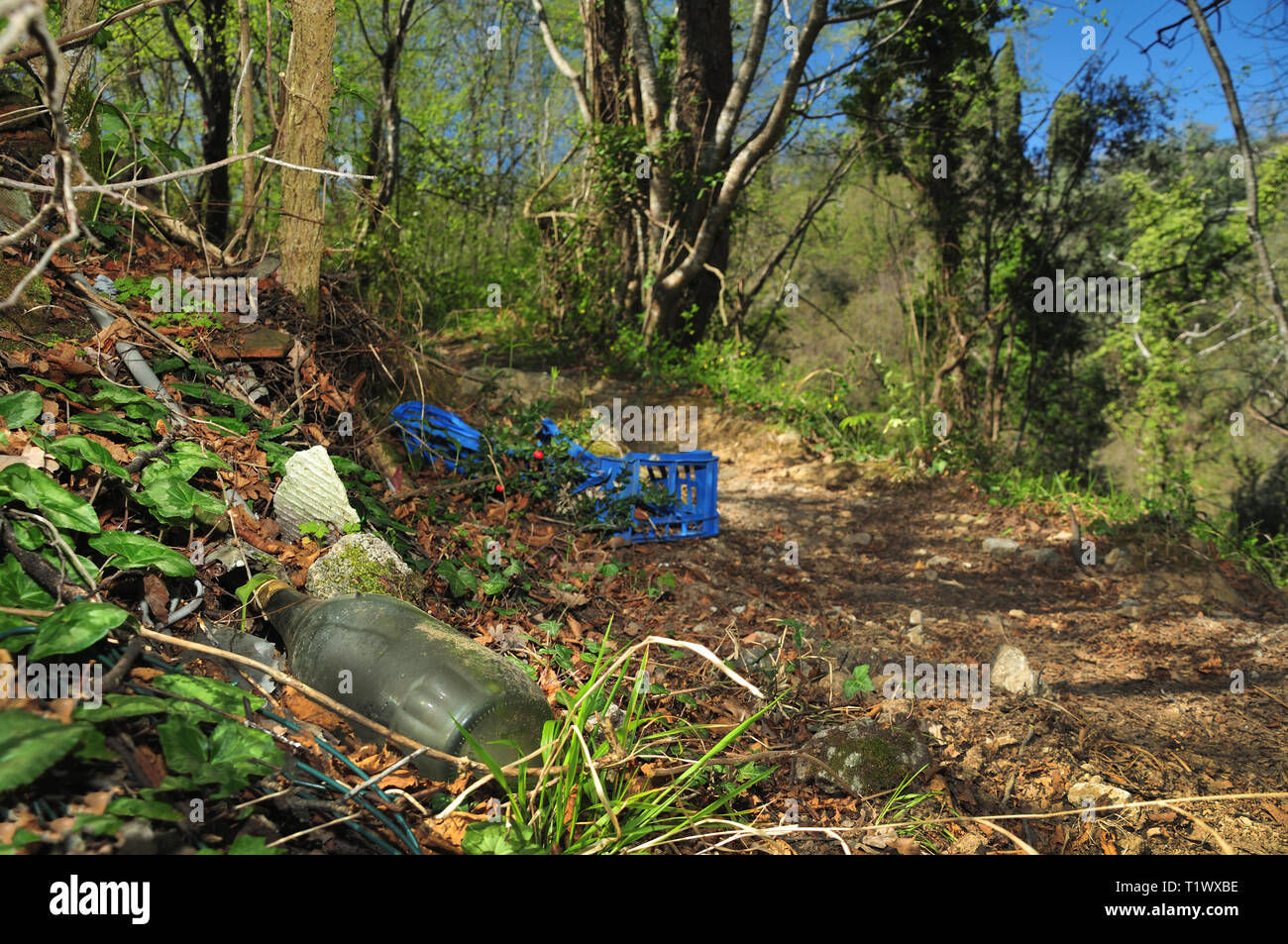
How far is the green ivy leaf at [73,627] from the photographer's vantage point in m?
1.18

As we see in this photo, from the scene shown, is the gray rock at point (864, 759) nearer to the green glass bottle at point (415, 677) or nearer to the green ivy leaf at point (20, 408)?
the green glass bottle at point (415, 677)

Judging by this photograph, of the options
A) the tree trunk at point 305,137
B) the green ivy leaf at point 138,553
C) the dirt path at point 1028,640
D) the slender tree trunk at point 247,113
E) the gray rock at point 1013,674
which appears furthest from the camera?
the slender tree trunk at point 247,113

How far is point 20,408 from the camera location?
1.83 metres

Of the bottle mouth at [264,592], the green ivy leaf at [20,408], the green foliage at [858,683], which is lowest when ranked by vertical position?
the green foliage at [858,683]

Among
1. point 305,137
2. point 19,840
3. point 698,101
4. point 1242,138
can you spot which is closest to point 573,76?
point 698,101

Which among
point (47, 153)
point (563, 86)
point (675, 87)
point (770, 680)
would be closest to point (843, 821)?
point (770, 680)

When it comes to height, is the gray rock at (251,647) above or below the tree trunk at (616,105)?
below

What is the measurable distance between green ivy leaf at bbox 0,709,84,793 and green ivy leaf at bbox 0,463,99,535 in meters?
0.69

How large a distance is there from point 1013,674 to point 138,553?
2.92 metres

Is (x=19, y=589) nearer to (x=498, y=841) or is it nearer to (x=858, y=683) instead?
(x=498, y=841)

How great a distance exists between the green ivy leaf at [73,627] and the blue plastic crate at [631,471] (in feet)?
7.44

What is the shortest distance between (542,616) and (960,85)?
833 cm

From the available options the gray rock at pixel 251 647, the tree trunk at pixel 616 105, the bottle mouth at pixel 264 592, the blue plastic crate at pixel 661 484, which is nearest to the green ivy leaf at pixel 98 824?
the gray rock at pixel 251 647

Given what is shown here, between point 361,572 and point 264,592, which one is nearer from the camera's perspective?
point 264,592
